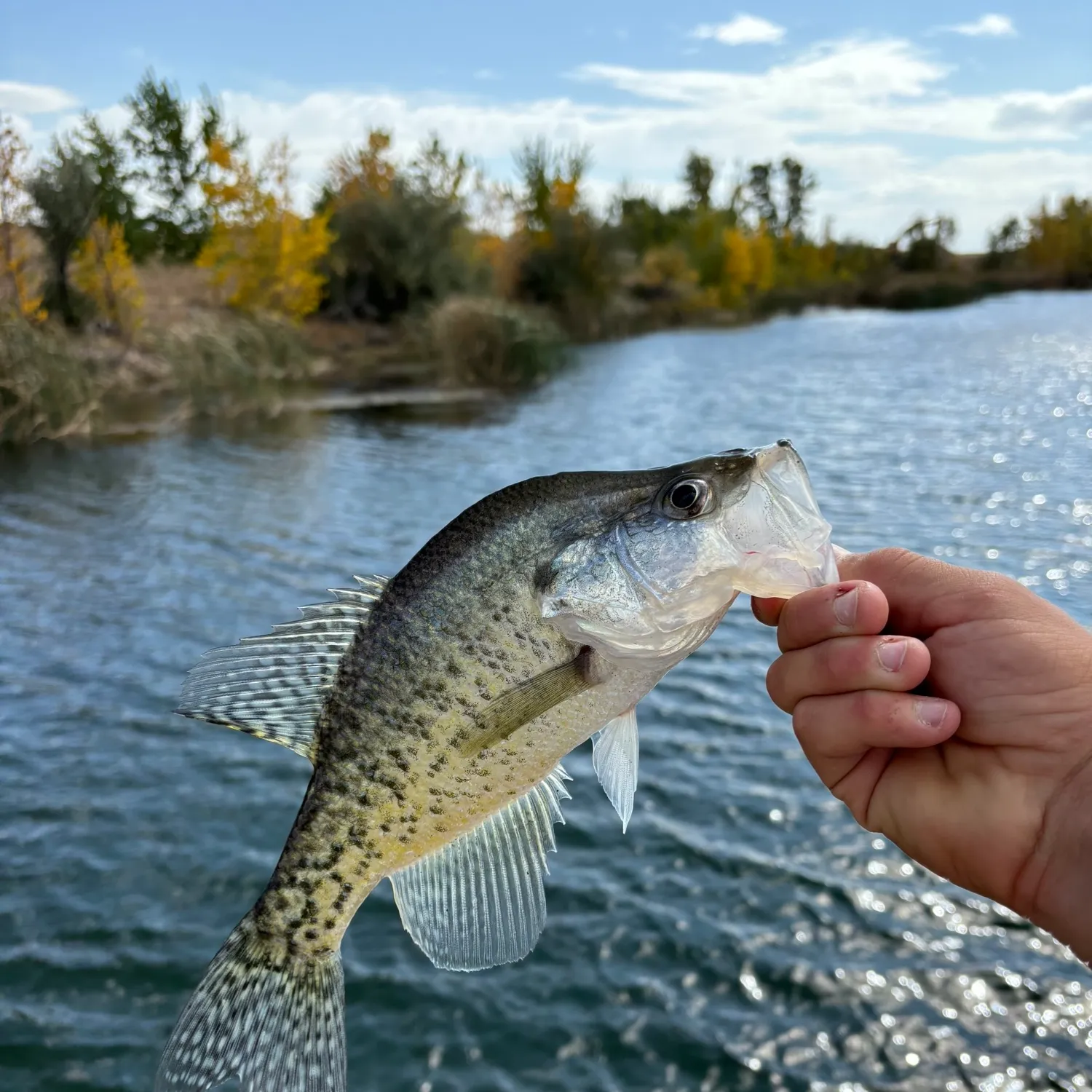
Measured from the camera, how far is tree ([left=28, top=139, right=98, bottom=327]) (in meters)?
36.1

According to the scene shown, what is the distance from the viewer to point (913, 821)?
2660 mm

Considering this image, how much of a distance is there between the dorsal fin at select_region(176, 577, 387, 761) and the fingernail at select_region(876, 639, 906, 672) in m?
1.16

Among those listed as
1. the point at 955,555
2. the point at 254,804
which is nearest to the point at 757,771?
the point at 254,804

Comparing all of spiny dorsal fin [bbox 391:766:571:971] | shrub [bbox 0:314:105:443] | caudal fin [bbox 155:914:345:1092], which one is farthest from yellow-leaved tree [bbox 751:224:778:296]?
caudal fin [bbox 155:914:345:1092]

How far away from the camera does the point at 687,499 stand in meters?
2.23

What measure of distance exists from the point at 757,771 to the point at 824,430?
49.9 feet

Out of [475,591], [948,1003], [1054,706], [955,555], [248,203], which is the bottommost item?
[948,1003]

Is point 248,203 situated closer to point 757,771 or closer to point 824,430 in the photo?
point 824,430

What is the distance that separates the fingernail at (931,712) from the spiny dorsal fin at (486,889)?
0.85 metres

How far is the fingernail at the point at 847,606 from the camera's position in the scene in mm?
2416

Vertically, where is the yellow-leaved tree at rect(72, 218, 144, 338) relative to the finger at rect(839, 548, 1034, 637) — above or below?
above

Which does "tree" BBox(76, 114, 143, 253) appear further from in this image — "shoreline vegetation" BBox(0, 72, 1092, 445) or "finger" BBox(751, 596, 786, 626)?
"finger" BBox(751, 596, 786, 626)

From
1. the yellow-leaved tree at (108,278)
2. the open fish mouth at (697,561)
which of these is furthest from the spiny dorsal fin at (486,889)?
the yellow-leaved tree at (108,278)

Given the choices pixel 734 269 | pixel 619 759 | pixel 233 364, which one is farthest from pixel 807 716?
pixel 734 269
